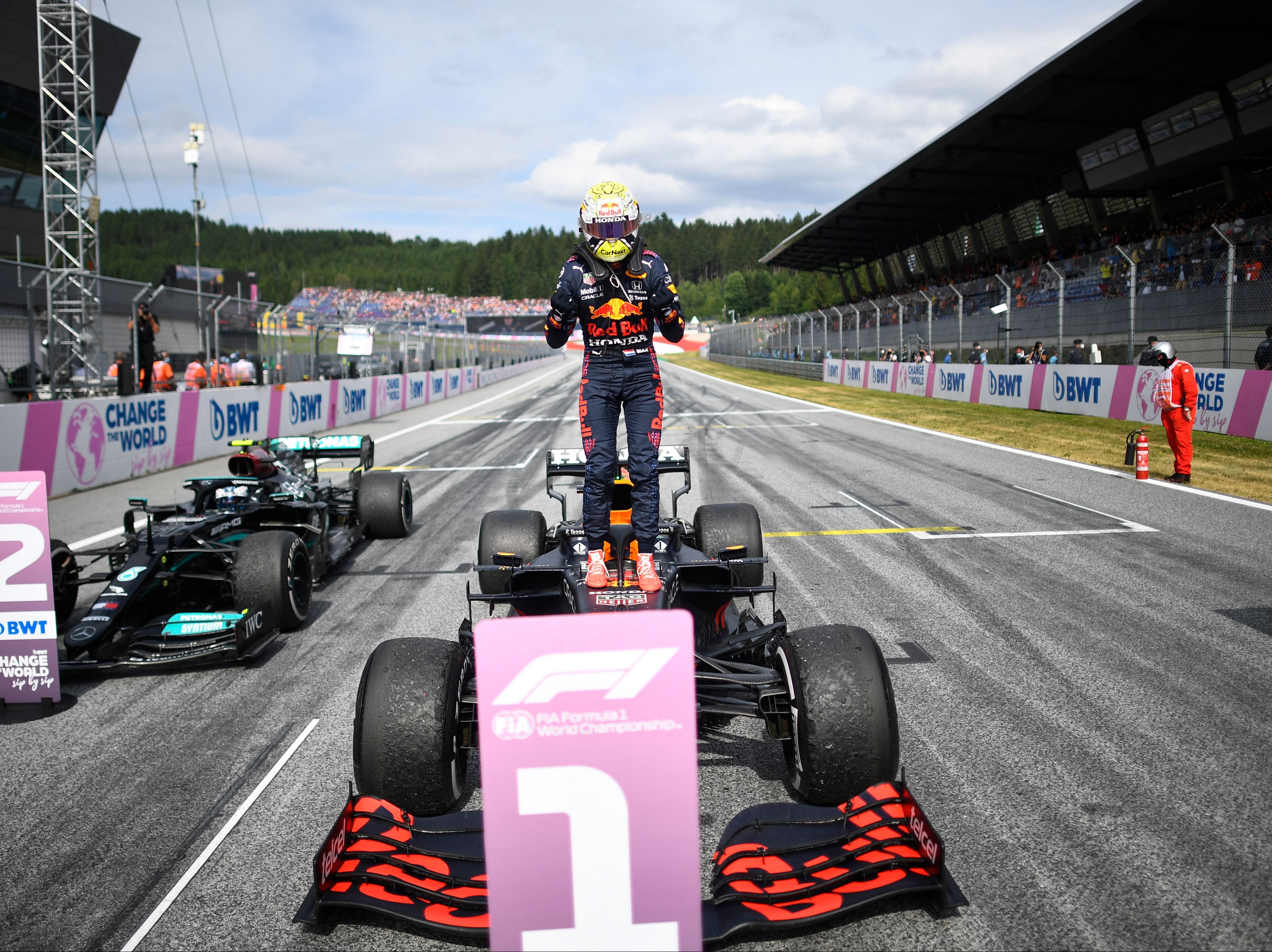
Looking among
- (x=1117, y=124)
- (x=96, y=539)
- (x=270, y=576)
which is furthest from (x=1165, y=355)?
(x=1117, y=124)

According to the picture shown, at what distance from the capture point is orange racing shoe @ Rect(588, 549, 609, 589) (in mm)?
4148

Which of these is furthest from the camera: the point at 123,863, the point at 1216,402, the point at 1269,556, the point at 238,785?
the point at 1216,402

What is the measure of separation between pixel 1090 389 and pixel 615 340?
17.3 meters

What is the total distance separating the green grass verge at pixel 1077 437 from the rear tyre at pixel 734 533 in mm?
7370

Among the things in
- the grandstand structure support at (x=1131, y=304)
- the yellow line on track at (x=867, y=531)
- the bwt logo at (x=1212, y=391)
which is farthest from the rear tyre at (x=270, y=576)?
the grandstand structure support at (x=1131, y=304)

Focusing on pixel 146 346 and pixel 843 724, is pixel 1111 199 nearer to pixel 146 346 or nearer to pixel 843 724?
pixel 146 346

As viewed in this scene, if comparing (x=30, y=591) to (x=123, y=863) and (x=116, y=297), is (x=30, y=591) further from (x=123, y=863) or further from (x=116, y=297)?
(x=116, y=297)

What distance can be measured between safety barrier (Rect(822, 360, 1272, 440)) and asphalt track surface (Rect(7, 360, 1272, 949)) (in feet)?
22.0

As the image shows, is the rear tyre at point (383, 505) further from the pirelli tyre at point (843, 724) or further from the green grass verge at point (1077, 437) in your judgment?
the green grass verge at point (1077, 437)

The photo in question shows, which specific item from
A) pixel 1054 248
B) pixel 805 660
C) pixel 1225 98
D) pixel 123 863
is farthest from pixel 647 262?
pixel 1054 248

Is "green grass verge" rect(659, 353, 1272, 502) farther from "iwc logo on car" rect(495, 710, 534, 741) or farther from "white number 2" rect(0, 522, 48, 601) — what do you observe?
"white number 2" rect(0, 522, 48, 601)

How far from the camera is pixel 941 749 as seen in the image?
392 centimetres

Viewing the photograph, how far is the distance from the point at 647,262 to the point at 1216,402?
1453cm

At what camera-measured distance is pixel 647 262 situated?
14.8 ft
